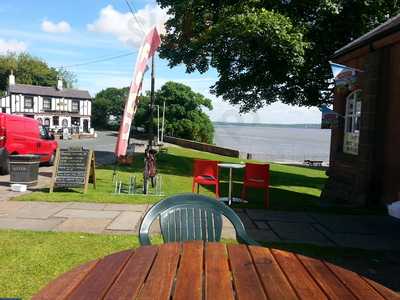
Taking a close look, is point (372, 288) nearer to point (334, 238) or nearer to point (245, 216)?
point (334, 238)

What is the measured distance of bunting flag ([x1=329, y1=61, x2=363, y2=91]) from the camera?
11.6 meters

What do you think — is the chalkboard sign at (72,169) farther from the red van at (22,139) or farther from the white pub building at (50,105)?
the white pub building at (50,105)

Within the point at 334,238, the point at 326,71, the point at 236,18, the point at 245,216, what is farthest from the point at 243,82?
the point at 334,238

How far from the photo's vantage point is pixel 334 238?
7480mm

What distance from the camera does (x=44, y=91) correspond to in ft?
210

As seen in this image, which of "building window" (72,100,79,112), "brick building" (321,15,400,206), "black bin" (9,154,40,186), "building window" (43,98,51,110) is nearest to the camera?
"brick building" (321,15,400,206)

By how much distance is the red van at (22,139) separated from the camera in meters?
15.2

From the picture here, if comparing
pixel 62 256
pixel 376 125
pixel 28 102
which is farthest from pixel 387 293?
pixel 28 102

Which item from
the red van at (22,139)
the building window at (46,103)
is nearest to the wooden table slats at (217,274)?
the red van at (22,139)

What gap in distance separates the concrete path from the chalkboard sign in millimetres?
1599

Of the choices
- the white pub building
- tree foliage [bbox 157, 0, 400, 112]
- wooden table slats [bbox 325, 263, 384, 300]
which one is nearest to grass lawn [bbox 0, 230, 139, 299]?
wooden table slats [bbox 325, 263, 384, 300]

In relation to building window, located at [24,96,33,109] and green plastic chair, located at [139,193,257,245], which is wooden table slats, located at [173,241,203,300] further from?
building window, located at [24,96,33,109]

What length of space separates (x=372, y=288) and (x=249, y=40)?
585 inches

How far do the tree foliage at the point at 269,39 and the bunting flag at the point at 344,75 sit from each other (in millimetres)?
4563
